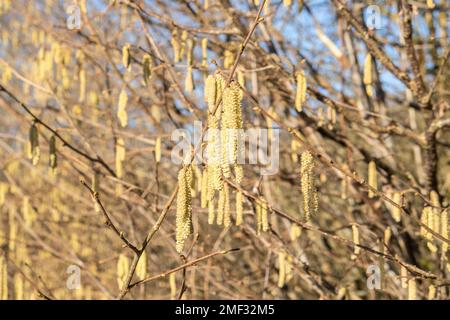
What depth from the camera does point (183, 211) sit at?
156 centimetres

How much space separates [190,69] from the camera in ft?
8.21

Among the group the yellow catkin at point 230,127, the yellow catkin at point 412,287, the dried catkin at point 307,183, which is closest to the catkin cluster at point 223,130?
the yellow catkin at point 230,127

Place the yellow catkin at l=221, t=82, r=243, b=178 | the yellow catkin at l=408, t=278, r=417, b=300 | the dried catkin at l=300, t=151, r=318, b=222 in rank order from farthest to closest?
the yellow catkin at l=408, t=278, r=417, b=300, the dried catkin at l=300, t=151, r=318, b=222, the yellow catkin at l=221, t=82, r=243, b=178

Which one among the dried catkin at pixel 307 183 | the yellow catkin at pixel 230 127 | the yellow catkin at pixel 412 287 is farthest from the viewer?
the yellow catkin at pixel 412 287

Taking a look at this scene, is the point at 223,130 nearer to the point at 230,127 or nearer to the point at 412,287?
the point at 230,127

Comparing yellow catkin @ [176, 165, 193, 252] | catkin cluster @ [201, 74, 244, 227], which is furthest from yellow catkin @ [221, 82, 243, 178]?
yellow catkin @ [176, 165, 193, 252]

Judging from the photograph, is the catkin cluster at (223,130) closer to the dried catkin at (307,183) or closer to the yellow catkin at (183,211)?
the yellow catkin at (183,211)

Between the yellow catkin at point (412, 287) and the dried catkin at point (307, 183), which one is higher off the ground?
A: the dried catkin at point (307, 183)

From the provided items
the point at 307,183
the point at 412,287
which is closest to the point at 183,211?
the point at 307,183

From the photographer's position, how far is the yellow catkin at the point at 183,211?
5.11 ft

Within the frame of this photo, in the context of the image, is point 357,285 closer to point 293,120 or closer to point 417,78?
point 293,120

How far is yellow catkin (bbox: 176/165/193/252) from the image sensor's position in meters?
1.56

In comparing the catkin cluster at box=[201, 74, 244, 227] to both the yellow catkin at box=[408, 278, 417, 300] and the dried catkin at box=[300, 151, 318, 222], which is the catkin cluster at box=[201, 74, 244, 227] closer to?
the dried catkin at box=[300, 151, 318, 222]
